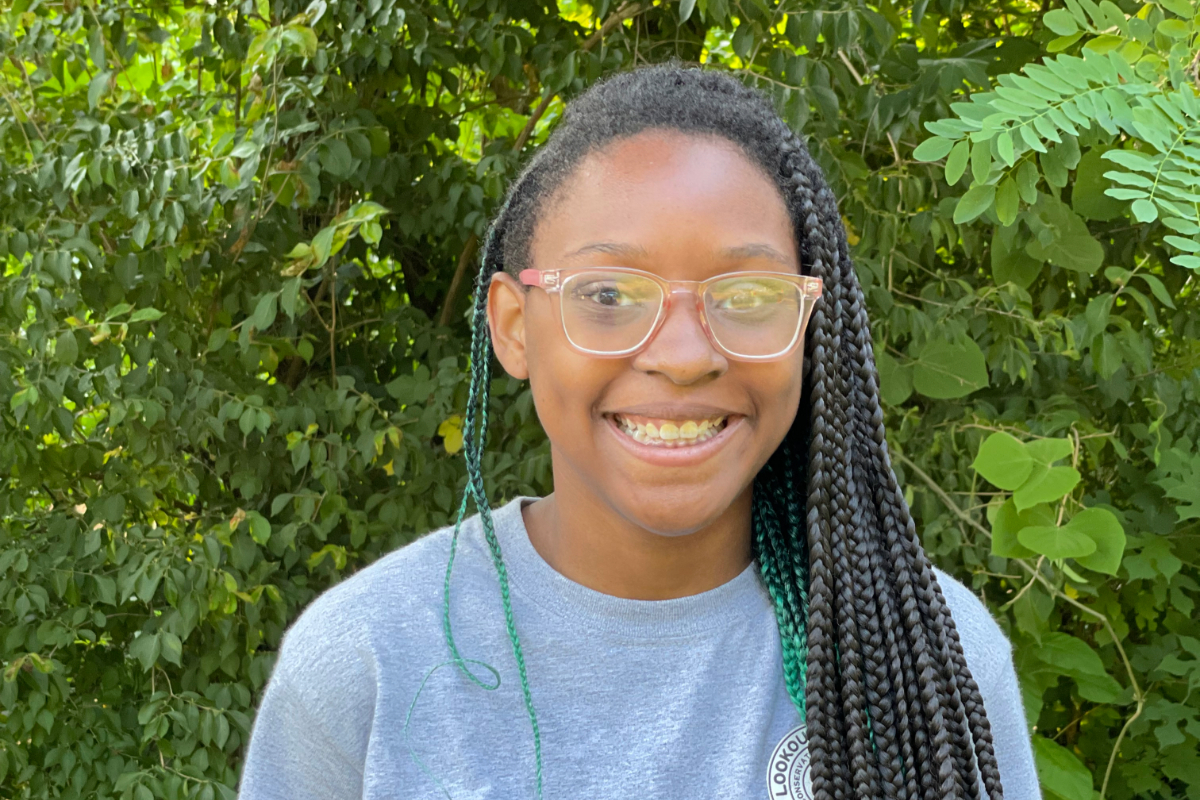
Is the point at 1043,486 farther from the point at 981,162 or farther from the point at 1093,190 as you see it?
the point at 981,162

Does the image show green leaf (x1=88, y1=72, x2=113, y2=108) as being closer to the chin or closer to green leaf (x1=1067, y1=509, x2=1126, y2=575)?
the chin

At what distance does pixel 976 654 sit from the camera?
4.93ft

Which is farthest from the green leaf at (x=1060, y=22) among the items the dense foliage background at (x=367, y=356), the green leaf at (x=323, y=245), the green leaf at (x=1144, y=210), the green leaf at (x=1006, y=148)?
the green leaf at (x=323, y=245)

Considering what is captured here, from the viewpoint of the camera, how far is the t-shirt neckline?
1467mm

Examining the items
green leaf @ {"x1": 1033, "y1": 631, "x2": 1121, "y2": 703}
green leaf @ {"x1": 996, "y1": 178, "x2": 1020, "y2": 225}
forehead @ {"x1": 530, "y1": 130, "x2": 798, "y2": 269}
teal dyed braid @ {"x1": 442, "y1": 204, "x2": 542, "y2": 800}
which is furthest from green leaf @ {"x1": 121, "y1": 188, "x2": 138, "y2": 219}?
green leaf @ {"x1": 1033, "y1": 631, "x2": 1121, "y2": 703}

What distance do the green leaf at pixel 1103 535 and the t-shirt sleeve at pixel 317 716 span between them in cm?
158

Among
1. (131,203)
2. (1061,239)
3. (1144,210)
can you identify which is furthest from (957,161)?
(131,203)

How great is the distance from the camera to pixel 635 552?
150cm

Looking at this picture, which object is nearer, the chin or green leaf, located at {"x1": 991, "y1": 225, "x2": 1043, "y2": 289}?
the chin

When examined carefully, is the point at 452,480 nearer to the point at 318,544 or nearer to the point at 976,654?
the point at 318,544

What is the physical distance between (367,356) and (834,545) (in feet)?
6.47

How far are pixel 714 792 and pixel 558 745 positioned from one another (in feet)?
0.63

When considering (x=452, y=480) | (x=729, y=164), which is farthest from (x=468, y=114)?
(x=729, y=164)

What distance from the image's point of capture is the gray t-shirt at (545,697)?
4.46ft
